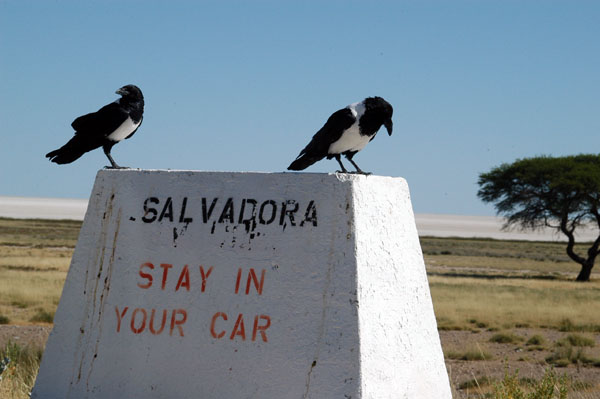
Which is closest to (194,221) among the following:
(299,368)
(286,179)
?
(286,179)

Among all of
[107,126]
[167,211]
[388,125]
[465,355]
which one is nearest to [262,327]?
[167,211]

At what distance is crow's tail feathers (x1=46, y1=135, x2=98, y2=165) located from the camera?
6.75m

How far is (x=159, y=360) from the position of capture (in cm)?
584

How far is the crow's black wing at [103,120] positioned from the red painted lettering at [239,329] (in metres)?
2.06

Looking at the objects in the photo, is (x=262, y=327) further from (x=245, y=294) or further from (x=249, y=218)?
(x=249, y=218)

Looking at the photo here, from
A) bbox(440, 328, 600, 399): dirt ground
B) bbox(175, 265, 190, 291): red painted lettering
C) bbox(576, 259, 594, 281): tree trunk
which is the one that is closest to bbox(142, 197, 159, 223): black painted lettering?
bbox(175, 265, 190, 291): red painted lettering

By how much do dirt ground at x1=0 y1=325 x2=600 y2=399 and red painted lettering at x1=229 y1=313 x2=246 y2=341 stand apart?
734cm

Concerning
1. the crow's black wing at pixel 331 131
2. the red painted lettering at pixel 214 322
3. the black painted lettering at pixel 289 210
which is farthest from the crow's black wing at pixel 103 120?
the red painted lettering at pixel 214 322

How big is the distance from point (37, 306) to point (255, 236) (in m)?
16.3

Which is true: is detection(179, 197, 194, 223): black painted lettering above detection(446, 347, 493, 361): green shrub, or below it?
above

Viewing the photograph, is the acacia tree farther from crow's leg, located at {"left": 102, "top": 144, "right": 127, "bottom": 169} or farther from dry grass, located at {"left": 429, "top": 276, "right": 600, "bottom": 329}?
crow's leg, located at {"left": 102, "top": 144, "right": 127, "bottom": 169}

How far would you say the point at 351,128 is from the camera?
20.0ft

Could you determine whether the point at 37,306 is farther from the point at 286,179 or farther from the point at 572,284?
the point at 572,284

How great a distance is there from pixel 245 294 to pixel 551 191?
126ft
